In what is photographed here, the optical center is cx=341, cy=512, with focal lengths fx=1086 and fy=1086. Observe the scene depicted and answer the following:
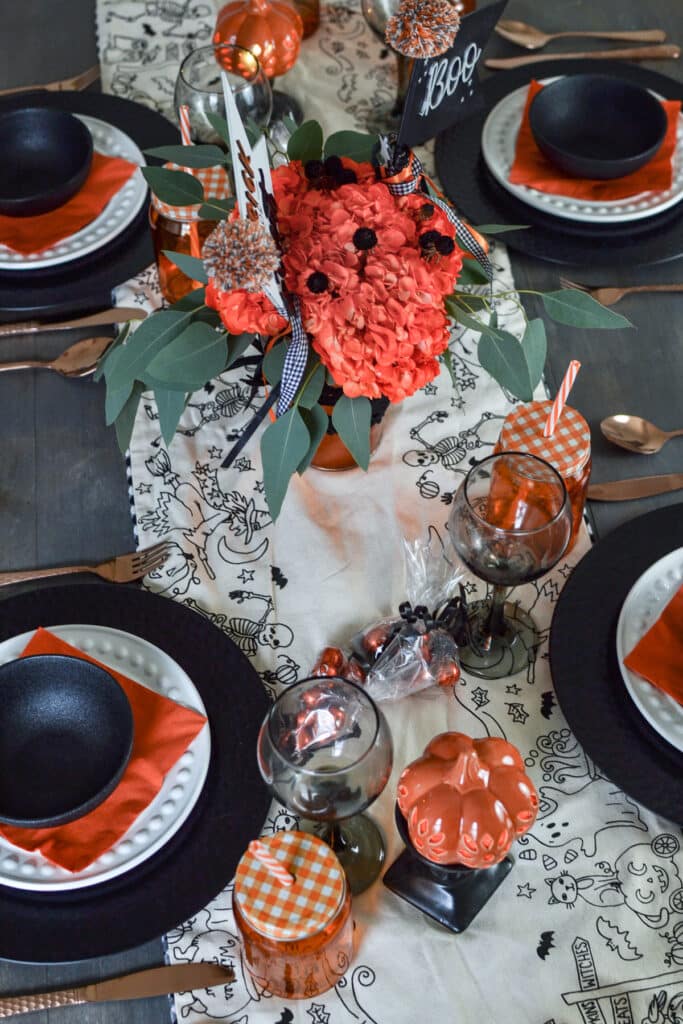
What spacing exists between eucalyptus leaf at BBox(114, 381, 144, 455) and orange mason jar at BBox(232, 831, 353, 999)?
423mm

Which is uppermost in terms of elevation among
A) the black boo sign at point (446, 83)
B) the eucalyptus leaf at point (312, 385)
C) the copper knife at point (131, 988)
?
the black boo sign at point (446, 83)

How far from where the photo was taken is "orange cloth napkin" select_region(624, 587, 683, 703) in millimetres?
948

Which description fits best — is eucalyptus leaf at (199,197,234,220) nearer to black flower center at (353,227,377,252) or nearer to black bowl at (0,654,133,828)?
black flower center at (353,227,377,252)

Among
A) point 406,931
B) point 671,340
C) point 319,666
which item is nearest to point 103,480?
point 319,666

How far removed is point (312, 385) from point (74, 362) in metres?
0.40

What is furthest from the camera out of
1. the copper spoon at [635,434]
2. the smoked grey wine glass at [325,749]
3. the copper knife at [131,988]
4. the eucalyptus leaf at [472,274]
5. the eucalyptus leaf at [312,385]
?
the copper spoon at [635,434]

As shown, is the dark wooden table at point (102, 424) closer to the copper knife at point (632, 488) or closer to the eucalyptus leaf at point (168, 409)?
the copper knife at point (632, 488)

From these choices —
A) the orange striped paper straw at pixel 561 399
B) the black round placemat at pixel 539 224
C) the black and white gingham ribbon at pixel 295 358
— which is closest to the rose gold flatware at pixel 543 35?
the black round placemat at pixel 539 224

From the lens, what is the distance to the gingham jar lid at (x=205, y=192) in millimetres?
1184

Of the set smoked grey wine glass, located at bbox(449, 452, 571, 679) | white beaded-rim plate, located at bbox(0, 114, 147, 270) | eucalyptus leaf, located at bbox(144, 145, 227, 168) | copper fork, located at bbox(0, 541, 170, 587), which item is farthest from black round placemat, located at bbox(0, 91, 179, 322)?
smoked grey wine glass, located at bbox(449, 452, 571, 679)

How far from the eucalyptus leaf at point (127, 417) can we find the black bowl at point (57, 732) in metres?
0.23

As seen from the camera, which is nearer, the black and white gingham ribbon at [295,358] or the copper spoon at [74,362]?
the black and white gingham ribbon at [295,358]

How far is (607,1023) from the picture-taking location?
84 centimetres

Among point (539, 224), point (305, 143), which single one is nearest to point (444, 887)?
point (305, 143)
